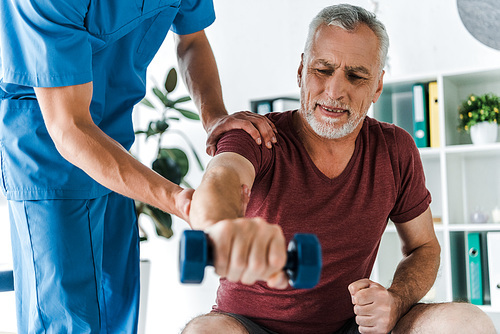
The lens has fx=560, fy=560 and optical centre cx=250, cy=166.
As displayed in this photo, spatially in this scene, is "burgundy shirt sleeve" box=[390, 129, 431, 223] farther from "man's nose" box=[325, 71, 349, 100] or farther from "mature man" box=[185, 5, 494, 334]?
"man's nose" box=[325, 71, 349, 100]

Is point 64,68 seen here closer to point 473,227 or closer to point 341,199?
point 341,199

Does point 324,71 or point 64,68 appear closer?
point 64,68

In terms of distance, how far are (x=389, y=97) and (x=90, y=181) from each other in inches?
88.4

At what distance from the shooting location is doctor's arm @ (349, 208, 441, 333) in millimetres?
1316

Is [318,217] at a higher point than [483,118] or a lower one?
lower

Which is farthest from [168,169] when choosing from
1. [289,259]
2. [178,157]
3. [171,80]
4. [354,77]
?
[289,259]

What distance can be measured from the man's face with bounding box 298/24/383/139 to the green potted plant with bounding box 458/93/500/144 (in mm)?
1481

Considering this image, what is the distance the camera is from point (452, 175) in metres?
2.92

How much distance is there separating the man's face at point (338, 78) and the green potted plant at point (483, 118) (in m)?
1.48

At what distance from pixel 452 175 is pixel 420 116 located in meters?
0.35

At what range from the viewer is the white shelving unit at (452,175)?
2787mm

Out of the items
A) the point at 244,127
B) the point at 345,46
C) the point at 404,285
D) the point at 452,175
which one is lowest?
the point at 404,285

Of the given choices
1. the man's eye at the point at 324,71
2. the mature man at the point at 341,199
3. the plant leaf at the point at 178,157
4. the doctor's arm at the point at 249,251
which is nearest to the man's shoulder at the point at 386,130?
the mature man at the point at 341,199

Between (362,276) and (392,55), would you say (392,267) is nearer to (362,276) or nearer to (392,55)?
(392,55)
